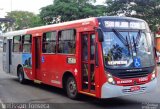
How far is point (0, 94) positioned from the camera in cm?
1370

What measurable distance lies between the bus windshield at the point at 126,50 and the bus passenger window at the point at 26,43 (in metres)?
6.47

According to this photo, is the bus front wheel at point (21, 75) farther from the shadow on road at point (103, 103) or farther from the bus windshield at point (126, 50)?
the bus windshield at point (126, 50)

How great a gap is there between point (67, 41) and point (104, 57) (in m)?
2.57

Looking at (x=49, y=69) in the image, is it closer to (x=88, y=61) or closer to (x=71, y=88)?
(x=71, y=88)

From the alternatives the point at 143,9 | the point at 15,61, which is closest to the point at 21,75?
the point at 15,61

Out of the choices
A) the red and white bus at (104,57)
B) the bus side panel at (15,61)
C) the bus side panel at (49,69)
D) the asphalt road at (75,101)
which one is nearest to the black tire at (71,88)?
the red and white bus at (104,57)

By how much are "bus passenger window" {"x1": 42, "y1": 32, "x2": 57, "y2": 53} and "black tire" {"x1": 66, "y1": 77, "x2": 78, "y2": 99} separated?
173cm

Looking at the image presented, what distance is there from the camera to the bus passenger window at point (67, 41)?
12.3m

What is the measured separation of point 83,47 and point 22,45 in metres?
6.55

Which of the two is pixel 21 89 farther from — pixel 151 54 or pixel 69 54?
pixel 151 54

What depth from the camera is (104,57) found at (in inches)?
415

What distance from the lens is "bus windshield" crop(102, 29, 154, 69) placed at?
10.6 m

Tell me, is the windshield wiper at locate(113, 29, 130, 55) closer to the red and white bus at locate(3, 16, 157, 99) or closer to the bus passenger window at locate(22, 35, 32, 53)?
the red and white bus at locate(3, 16, 157, 99)

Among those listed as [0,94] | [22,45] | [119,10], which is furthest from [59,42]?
[119,10]
